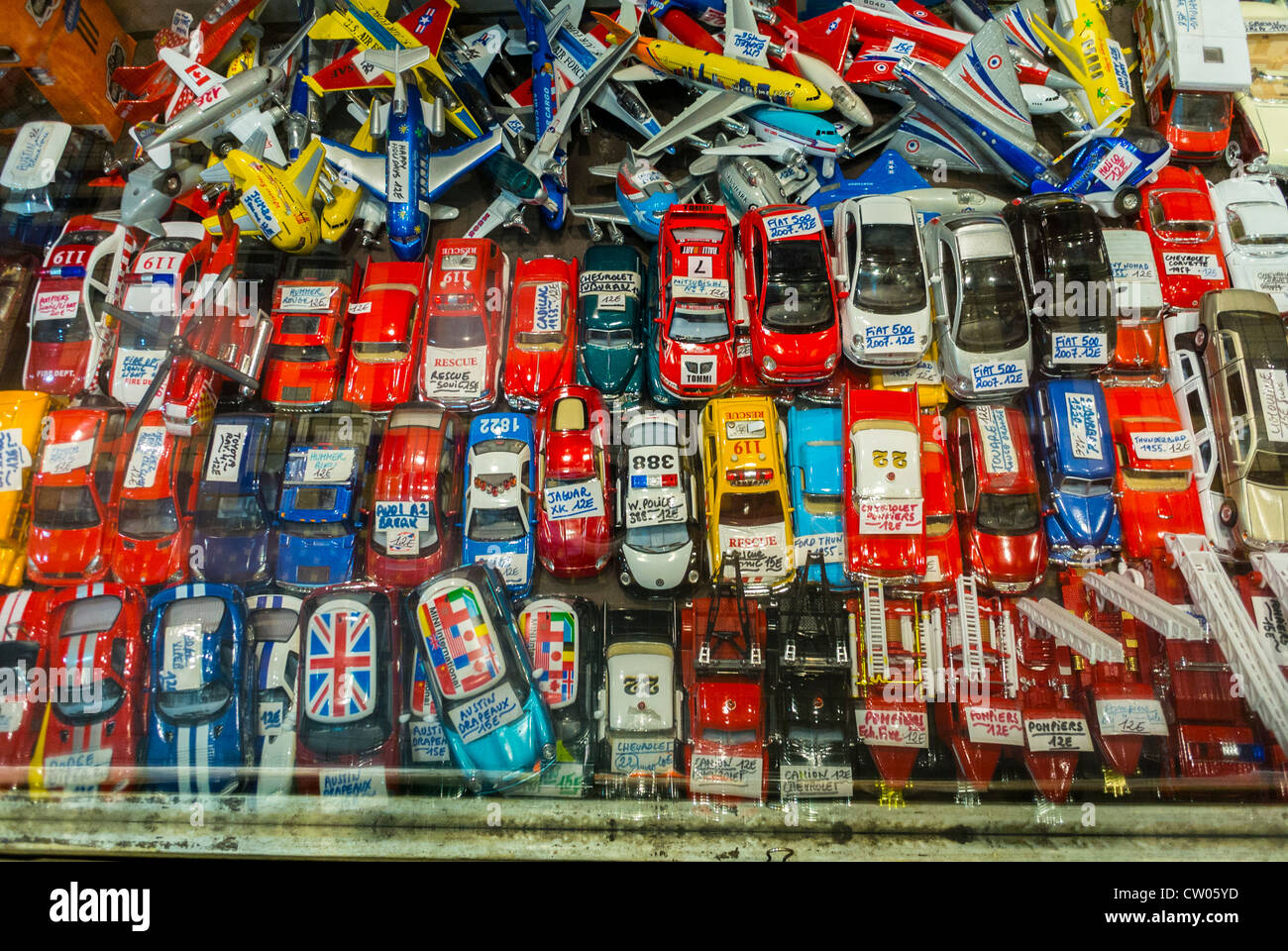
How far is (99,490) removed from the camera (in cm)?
515

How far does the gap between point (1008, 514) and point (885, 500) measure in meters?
0.87

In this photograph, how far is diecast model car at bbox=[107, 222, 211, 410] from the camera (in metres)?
5.52

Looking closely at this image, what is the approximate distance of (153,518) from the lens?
5.12m

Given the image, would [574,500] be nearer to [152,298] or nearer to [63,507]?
[63,507]

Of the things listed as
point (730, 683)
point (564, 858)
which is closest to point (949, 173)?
point (730, 683)

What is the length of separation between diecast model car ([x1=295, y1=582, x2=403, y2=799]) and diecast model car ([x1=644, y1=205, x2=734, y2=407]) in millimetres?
2385

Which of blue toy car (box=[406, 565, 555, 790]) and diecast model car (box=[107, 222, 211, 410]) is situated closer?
blue toy car (box=[406, 565, 555, 790])

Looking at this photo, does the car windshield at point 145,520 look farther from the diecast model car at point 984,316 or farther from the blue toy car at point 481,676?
the diecast model car at point 984,316

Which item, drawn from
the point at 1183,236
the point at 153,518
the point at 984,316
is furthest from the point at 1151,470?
the point at 153,518

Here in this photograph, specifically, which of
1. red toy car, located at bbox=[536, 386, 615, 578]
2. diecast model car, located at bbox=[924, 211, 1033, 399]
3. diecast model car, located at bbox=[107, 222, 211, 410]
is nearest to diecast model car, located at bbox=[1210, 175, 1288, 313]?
diecast model car, located at bbox=[924, 211, 1033, 399]

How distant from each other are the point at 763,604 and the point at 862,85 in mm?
4623

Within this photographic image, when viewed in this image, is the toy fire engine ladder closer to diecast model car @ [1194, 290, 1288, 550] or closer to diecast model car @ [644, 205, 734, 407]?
diecast model car @ [1194, 290, 1288, 550]

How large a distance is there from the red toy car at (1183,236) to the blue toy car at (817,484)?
276cm
